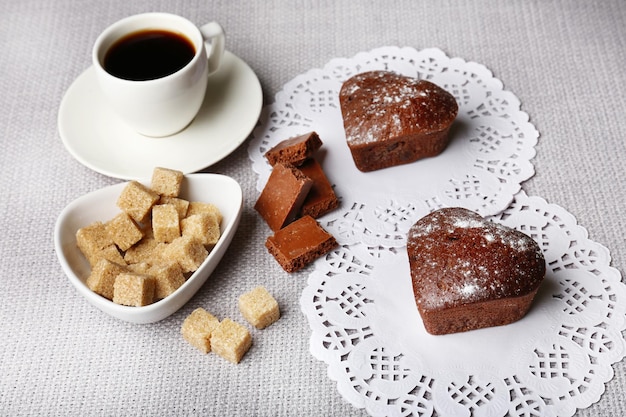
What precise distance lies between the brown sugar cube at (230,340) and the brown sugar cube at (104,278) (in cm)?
34

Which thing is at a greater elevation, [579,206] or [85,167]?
[579,206]

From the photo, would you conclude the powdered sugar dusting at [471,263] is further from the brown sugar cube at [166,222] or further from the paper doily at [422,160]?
the brown sugar cube at [166,222]

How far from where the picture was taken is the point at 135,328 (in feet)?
6.73

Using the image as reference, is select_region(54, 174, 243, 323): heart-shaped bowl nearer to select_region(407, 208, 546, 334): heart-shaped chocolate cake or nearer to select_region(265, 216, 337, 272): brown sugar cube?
select_region(265, 216, 337, 272): brown sugar cube

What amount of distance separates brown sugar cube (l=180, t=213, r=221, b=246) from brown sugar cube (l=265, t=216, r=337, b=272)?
18cm

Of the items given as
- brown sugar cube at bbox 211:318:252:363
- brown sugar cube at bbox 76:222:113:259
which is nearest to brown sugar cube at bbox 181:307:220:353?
brown sugar cube at bbox 211:318:252:363

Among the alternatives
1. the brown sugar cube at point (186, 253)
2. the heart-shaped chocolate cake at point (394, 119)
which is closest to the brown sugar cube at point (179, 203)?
the brown sugar cube at point (186, 253)

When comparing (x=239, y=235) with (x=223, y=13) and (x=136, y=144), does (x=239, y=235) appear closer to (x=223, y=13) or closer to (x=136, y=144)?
(x=136, y=144)

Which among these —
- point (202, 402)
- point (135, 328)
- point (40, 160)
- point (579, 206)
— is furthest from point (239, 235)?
point (579, 206)

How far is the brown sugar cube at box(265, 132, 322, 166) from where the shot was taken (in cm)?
230

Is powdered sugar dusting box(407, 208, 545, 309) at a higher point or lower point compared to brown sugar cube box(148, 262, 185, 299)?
higher

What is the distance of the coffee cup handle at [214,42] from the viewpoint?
2473 mm

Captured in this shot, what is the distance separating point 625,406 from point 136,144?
184 centimetres

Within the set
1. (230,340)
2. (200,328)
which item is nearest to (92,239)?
(200,328)
